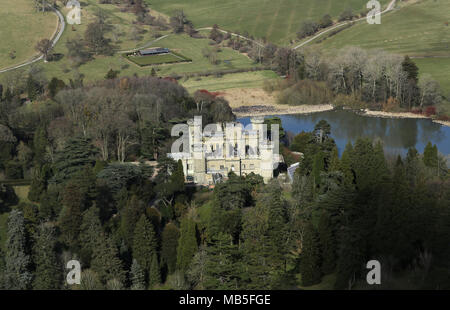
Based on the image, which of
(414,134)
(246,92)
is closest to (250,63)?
(246,92)

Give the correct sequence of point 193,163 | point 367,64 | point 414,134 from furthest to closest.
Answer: point 367,64, point 414,134, point 193,163

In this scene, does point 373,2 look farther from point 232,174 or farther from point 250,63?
point 232,174

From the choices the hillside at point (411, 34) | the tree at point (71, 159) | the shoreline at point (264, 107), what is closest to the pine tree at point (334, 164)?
the tree at point (71, 159)

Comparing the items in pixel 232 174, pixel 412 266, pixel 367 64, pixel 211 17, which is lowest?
pixel 412 266

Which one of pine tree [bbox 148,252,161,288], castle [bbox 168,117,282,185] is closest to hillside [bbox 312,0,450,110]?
castle [bbox 168,117,282,185]

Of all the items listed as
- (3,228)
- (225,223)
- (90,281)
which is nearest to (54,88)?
(3,228)
